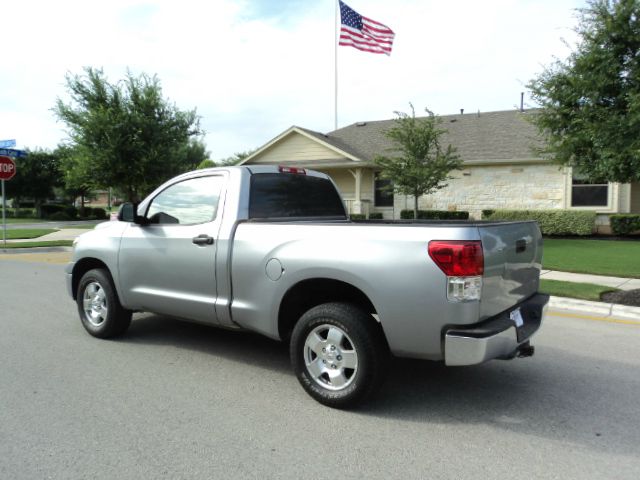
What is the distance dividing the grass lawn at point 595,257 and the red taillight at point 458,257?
7956 millimetres

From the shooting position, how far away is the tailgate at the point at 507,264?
3.45 m

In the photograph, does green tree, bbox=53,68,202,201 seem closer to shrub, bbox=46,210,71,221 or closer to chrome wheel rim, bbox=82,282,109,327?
chrome wheel rim, bbox=82,282,109,327

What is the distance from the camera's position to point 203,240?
456 cm

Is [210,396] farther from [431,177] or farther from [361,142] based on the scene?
[361,142]

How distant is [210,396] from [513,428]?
2.25 m

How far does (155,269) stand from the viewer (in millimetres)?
5004

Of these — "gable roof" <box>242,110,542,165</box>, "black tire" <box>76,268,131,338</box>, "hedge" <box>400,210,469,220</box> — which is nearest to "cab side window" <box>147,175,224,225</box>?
"black tire" <box>76,268,131,338</box>

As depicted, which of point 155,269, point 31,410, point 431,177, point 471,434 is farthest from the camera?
point 431,177

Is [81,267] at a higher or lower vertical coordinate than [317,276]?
lower

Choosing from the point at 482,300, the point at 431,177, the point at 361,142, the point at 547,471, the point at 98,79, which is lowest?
the point at 547,471

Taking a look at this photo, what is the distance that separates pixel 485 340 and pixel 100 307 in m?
4.23

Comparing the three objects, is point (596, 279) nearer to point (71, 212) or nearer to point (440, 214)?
point (440, 214)

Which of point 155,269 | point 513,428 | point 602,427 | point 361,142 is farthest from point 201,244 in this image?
point 361,142

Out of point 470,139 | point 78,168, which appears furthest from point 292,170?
point 470,139
